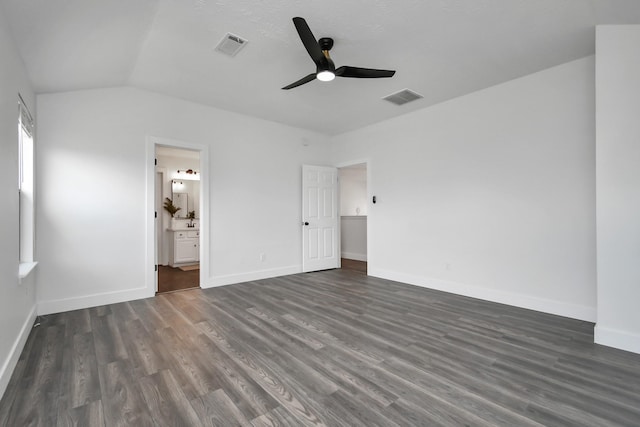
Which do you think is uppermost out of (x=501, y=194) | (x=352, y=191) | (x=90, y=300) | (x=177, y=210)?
(x=352, y=191)

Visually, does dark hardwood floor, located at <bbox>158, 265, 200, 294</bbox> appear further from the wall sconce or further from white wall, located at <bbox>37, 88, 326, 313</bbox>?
the wall sconce

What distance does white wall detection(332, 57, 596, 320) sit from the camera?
3266 millimetres

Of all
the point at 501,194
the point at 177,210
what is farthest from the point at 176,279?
the point at 501,194

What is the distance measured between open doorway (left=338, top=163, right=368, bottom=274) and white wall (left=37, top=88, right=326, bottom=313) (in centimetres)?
214

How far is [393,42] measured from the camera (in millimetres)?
2957

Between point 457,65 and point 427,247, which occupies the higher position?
point 457,65

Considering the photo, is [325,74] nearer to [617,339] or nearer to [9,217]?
[9,217]

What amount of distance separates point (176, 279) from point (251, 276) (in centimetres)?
142

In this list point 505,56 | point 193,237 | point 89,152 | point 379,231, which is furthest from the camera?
point 193,237

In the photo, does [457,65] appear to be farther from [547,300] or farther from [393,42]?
[547,300]

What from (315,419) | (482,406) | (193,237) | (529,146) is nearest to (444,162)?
(529,146)

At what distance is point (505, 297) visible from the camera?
3787mm

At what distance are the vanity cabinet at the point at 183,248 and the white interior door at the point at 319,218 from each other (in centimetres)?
277

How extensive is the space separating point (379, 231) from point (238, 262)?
2.54 meters
